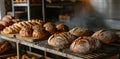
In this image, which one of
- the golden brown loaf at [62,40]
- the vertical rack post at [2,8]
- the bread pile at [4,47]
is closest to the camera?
the golden brown loaf at [62,40]

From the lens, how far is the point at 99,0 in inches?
211

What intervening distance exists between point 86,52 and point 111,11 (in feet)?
11.5

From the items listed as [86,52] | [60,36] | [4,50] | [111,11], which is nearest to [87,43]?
[86,52]

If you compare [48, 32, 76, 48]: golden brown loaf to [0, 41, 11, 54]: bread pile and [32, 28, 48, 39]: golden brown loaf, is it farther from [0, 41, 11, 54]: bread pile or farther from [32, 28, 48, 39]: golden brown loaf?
[0, 41, 11, 54]: bread pile

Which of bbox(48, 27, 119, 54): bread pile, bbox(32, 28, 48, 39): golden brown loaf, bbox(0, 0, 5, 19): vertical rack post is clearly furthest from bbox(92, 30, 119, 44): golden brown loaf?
bbox(0, 0, 5, 19): vertical rack post

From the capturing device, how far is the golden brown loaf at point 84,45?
5.49 ft

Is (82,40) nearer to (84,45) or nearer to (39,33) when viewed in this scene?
(84,45)

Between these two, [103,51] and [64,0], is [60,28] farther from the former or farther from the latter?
[64,0]

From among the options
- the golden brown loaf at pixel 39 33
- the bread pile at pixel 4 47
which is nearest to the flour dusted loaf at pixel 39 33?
the golden brown loaf at pixel 39 33

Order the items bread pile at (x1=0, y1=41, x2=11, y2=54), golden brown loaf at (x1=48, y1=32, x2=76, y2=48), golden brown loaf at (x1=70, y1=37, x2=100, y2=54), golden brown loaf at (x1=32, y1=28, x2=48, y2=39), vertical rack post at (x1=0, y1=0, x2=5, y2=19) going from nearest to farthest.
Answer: golden brown loaf at (x1=70, y1=37, x2=100, y2=54)
golden brown loaf at (x1=48, y1=32, x2=76, y2=48)
golden brown loaf at (x1=32, y1=28, x2=48, y2=39)
bread pile at (x1=0, y1=41, x2=11, y2=54)
vertical rack post at (x1=0, y1=0, x2=5, y2=19)

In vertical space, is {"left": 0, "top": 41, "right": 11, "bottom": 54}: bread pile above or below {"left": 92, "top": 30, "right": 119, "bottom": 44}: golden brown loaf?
below

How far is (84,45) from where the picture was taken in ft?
5.61

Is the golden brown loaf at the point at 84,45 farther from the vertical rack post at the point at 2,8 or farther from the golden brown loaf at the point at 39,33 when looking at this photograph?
the vertical rack post at the point at 2,8

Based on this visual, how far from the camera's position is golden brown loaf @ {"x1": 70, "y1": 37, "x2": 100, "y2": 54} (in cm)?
167
